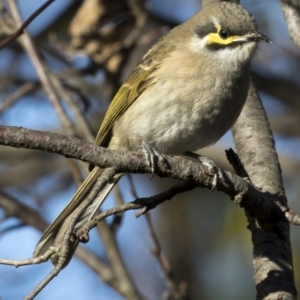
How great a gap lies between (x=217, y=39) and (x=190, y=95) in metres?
0.53

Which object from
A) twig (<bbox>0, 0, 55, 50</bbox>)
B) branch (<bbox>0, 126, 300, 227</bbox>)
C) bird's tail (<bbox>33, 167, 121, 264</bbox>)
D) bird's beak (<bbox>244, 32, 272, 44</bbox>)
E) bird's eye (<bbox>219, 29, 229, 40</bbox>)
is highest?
twig (<bbox>0, 0, 55, 50</bbox>)

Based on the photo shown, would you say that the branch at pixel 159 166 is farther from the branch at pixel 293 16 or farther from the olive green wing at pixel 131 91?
the olive green wing at pixel 131 91

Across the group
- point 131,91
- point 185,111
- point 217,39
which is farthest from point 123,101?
point 217,39

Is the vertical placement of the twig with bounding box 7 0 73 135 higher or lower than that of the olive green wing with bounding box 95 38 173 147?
higher

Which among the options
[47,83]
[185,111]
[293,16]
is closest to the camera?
[293,16]

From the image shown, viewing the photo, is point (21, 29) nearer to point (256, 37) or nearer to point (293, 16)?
point (256, 37)

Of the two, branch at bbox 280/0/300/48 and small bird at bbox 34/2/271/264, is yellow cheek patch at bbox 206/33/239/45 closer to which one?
small bird at bbox 34/2/271/264

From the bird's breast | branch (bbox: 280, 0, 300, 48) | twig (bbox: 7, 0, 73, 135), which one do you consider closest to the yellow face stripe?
the bird's breast

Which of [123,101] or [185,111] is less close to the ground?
[123,101]

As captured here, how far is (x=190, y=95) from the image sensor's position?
472 centimetres

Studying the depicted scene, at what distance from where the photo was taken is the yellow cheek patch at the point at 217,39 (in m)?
4.90

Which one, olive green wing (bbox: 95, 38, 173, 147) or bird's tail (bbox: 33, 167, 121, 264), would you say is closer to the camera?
bird's tail (bbox: 33, 167, 121, 264)

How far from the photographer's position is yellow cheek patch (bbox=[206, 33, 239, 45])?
4898 mm

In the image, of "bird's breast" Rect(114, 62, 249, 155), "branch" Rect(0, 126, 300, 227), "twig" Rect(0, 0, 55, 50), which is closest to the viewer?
"branch" Rect(0, 126, 300, 227)
